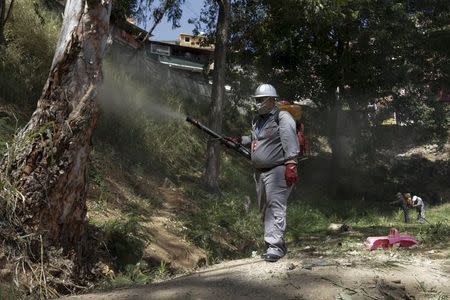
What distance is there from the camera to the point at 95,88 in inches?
256

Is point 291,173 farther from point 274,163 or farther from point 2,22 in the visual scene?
point 2,22

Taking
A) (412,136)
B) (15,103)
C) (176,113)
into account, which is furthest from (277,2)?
(412,136)

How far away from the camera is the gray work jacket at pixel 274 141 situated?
6.41m

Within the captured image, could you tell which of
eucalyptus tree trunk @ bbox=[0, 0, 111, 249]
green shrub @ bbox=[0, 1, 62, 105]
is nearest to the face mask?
eucalyptus tree trunk @ bbox=[0, 0, 111, 249]

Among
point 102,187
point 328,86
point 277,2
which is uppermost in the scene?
point 277,2

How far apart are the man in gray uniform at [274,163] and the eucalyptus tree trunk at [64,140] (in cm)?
184

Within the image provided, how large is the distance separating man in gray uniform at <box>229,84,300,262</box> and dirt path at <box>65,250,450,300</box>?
379 millimetres

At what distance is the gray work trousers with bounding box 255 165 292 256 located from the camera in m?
6.44

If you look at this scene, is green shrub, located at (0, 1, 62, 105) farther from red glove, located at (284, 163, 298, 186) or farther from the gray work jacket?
red glove, located at (284, 163, 298, 186)

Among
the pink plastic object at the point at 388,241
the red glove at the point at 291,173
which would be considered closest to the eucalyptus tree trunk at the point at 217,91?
the pink plastic object at the point at 388,241

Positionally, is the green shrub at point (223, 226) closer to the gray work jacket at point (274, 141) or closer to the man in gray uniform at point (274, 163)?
the man in gray uniform at point (274, 163)

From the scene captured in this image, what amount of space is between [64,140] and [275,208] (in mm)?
2332

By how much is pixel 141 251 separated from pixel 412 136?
1910 cm

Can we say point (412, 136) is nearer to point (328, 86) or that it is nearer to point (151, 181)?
point (328, 86)
